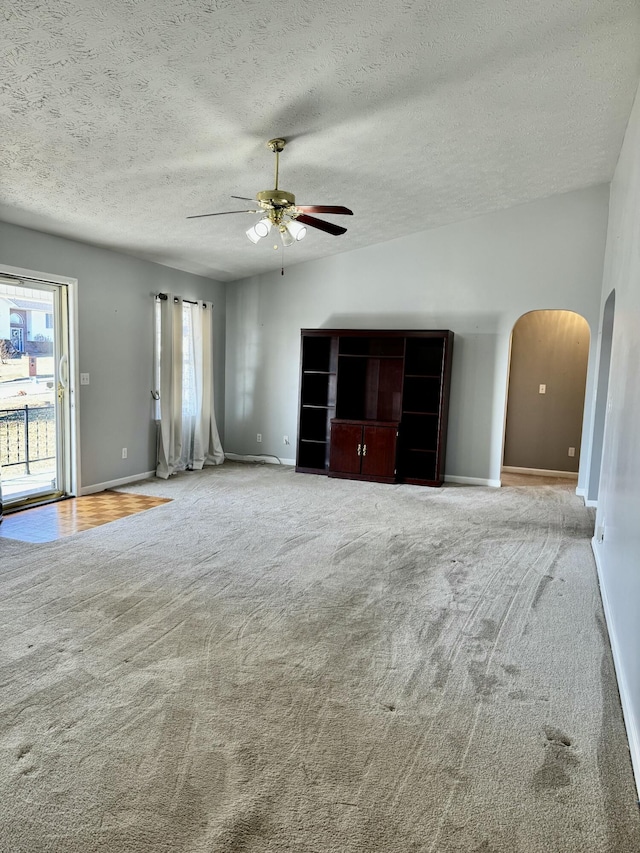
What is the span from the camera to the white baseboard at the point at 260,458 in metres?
7.50

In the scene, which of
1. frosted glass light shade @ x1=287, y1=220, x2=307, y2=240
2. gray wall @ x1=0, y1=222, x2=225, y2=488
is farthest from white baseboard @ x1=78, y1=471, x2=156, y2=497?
frosted glass light shade @ x1=287, y1=220, x2=307, y2=240

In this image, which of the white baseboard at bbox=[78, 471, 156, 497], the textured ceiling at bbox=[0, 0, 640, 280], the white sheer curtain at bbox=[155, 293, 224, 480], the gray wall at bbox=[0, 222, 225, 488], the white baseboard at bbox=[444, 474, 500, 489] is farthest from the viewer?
the white baseboard at bbox=[444, 474, 500, 489]

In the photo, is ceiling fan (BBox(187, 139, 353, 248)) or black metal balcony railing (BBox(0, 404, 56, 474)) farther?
black metal balcony railing (BBox(0, 404, 56, 474))

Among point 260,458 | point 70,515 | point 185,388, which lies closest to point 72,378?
point 70,515

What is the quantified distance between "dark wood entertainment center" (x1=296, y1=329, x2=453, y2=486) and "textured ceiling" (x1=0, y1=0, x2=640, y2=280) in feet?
5.96

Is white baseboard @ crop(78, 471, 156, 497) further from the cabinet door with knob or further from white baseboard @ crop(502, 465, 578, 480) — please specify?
white baseboard @ crop(502, 465, 578, 480)

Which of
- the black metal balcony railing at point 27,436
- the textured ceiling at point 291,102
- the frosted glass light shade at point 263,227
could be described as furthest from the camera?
the black metal balcony railing at point 27,436

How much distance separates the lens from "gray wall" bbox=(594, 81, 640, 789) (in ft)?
7.20

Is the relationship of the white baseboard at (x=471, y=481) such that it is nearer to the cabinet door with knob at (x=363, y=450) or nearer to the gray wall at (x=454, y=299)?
the gray wall at (x=454, y=299)

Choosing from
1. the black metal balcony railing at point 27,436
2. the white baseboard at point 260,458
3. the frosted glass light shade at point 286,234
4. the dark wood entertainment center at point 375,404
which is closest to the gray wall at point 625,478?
the frosted glass light shade at point 286,234

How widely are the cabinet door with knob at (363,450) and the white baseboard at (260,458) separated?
3.34 ft

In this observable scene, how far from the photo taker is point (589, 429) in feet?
19.6

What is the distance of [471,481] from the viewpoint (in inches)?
260

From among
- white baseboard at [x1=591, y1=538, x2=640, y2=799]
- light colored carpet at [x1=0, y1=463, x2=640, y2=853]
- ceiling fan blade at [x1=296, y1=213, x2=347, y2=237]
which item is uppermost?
ceiling fan blade at [x1=296, y1=213, x2=347, y2=237]
